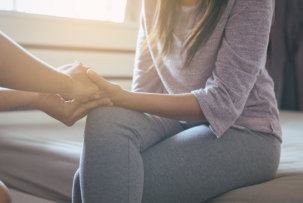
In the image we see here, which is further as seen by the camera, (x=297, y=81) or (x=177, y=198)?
(x=297, y=81)

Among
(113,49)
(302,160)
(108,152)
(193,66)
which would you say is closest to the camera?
(108,152)

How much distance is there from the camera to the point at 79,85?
3.10 feet

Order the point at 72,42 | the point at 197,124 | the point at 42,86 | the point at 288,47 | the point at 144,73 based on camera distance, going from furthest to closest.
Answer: the point at 288,47
the point at 72,42
the point at 144,73
the point at 197,124
the point at 42,86

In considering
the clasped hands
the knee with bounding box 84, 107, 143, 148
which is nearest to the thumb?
the clasped hands

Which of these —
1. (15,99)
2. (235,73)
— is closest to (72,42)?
(15,99)

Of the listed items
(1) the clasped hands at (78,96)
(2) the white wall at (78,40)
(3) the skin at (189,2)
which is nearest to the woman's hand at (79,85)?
(1) the clasped hands at (78,96)

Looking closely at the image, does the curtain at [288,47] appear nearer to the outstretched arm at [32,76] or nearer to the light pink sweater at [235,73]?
the light pink sweater at [235,73]

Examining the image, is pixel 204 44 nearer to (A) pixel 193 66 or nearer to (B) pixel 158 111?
(A) pixel 193 66

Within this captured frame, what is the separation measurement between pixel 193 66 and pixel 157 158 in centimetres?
28

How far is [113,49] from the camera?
200cm

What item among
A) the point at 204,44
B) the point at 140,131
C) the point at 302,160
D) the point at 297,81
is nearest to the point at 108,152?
the point at 140,131

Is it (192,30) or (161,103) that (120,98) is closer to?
(161,103)

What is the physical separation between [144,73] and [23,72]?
0.40 m

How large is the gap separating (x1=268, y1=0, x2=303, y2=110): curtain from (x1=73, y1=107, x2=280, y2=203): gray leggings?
1.73m
